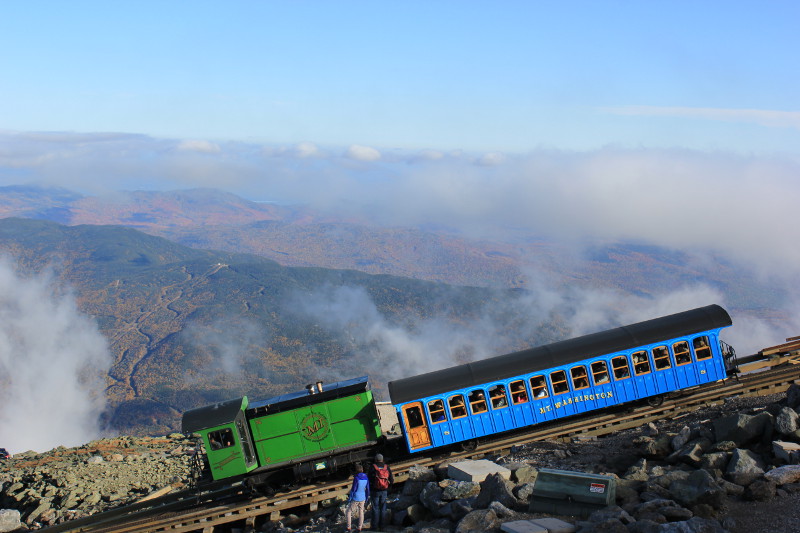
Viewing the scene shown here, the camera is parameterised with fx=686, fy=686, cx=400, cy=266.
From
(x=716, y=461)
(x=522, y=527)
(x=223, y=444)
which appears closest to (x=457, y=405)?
(x=223, y=444)

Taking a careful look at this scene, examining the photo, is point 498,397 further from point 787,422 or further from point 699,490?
point 699,490

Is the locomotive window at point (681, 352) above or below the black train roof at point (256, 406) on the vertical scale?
below

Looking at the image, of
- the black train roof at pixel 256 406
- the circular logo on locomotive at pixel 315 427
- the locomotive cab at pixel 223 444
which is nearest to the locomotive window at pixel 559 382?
the black train roof at pixel 256 406

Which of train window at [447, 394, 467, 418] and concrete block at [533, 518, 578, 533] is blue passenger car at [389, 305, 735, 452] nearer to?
train window at [447, 394, 467, 418]

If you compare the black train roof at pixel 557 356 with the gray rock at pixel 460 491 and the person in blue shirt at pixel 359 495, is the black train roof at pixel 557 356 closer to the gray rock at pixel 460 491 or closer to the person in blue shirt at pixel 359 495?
the gray rock at pixel 460 491

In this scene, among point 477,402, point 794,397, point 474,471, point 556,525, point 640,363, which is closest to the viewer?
point 556,525

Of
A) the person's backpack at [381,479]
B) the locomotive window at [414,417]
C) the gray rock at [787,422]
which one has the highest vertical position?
the person's backpack at [381,479]

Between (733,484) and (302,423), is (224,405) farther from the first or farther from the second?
(733,484)

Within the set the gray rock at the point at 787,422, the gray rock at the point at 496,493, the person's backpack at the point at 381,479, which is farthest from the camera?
the person's backpack at the point at 381,479
